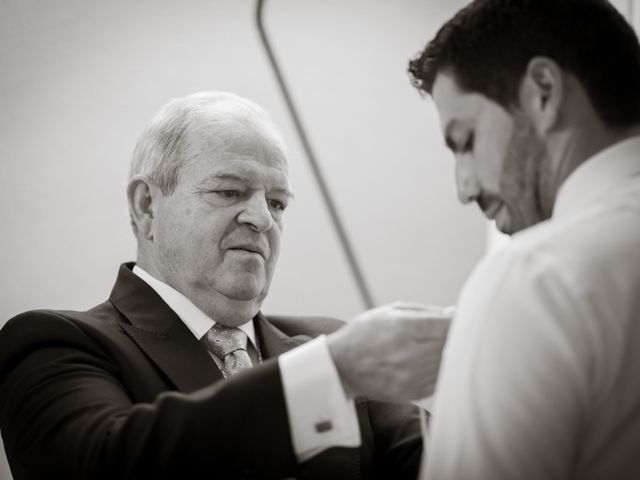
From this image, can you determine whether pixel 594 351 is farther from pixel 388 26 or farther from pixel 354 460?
pixel 388 26

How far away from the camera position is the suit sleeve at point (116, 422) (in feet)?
3.55

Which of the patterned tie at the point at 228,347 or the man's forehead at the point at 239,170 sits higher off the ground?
the man's forehead at the point at 239,170

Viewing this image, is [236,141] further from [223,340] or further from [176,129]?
[223,340]

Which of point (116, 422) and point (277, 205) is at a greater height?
point (277, 205)

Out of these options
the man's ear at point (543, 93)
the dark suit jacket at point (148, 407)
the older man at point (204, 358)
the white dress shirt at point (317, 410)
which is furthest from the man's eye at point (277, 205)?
the man's ear at point (543, 93)

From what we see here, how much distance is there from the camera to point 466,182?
1.12 m

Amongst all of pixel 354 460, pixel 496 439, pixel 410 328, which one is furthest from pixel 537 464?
pixel 354 460

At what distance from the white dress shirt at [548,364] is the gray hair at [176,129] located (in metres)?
1.02

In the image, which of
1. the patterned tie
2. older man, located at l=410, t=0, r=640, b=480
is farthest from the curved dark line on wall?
older man, located at l=410, t=0, r=640, b=480

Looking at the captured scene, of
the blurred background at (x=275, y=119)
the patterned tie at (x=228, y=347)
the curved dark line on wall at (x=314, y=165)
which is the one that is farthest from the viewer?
the curved dark line on wall at (x=314, y=165)

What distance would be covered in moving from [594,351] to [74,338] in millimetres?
976

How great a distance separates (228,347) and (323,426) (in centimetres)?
61

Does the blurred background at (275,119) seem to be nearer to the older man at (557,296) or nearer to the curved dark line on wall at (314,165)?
the curved dark line on wall at (314,165)

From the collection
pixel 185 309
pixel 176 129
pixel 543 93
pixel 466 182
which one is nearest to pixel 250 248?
pixel 185 309
